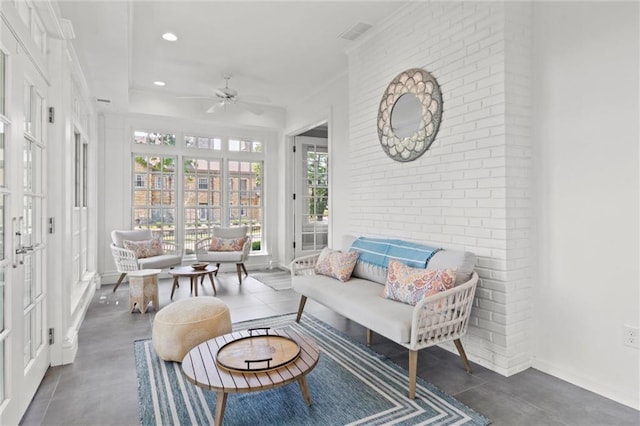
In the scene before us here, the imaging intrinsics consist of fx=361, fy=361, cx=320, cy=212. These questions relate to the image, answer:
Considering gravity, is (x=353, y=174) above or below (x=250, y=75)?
below

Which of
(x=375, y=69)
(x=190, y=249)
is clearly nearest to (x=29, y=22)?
(x=375, y=69)

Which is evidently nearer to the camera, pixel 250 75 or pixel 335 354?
pixel 335 354

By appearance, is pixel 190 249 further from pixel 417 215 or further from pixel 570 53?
pixel 570 53

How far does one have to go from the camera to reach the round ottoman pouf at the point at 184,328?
258 cm

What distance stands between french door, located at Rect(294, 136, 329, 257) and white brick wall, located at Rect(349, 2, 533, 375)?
3.43m

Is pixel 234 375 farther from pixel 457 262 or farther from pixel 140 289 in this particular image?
pixel 140 289

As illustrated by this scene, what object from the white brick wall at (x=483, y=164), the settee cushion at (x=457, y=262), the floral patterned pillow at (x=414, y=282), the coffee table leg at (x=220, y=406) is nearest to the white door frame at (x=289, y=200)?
the white brick wall at (x=483, y=164)

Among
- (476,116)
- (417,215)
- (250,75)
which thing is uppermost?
(250,75)

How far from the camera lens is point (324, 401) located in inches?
83.7

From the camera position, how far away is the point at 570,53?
7.72 feet

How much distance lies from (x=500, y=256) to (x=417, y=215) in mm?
850

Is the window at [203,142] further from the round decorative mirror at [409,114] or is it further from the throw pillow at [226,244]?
the round decorative mirror at [409,114]

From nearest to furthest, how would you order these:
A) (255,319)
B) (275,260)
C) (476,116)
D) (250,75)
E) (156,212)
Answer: (476,116)
(255,319)
(250,75)
(156,212)
(275,260)

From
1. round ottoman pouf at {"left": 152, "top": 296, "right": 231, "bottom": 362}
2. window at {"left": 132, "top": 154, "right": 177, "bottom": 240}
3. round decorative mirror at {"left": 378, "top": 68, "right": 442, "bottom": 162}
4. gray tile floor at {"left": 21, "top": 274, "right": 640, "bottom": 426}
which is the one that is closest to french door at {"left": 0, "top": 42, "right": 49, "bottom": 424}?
gray tile floor at {"left": 21, "top": 274, "right": 640, "bottom": 426}
